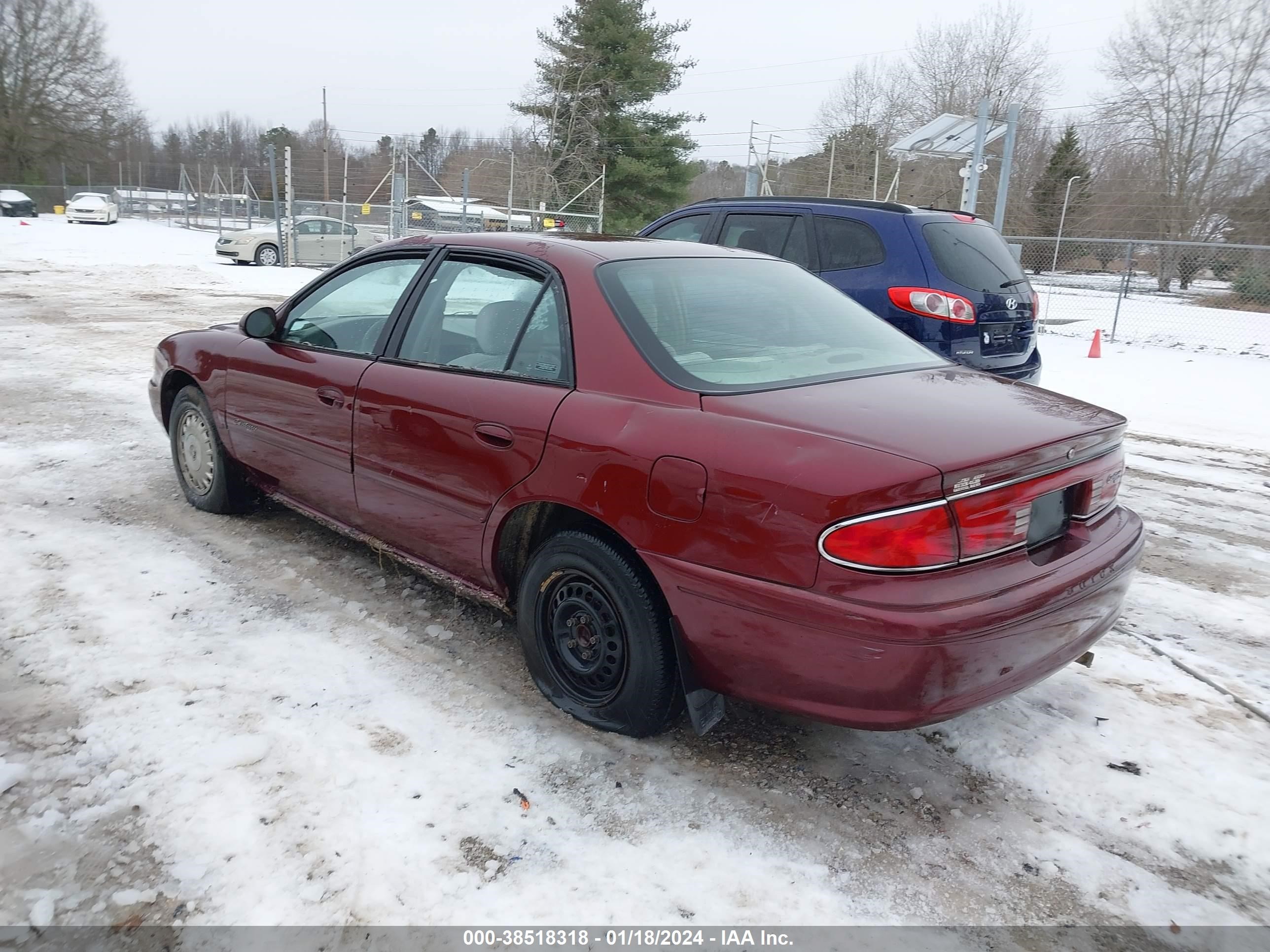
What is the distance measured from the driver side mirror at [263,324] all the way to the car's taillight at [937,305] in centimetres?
370

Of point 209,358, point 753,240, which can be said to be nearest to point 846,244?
point 753,240

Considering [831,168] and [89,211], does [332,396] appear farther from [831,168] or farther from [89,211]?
[89,211]

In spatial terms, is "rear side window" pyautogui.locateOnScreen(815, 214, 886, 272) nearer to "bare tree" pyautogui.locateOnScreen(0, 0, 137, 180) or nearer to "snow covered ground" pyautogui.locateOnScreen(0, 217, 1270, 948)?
"snow covered ground" pyautogui.locateOnScreen(0, 217, 1270, 948)

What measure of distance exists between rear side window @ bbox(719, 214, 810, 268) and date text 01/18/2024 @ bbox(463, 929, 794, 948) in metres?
4.89

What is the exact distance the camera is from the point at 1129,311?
17641 millimetres

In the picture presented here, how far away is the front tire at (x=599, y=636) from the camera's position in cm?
265

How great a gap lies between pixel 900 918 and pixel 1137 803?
951mm

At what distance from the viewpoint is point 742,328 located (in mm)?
3152

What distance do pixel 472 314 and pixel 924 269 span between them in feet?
11.3

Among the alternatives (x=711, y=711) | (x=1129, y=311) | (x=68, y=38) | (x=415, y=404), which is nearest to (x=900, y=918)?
(x=711, y=711)

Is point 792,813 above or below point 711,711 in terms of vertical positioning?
below

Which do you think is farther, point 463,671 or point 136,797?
point 463,671

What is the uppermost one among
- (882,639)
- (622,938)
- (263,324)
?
(263,324)

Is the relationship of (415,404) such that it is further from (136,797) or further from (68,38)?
(68,38)
